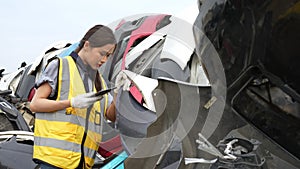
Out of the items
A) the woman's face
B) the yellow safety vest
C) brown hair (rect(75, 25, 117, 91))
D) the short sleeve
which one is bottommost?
the yellow safety vest

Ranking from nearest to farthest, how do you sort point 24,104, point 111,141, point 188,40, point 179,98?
point 179,98
point 188,40
point 111,141
point 24,104

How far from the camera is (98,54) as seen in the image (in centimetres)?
321

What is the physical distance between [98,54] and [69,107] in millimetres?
334

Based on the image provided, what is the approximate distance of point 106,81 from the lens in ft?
11.5

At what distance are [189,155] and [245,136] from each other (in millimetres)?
263

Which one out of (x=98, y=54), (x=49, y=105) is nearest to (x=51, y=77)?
(x=49, y=105)

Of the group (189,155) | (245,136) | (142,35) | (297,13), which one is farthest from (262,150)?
(142,35)

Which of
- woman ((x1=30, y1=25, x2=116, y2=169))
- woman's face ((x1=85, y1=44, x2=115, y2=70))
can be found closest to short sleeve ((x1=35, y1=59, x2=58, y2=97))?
woman ((x1=30, y1=25, x2=116, y2=169))

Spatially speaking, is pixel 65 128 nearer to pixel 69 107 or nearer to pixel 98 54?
pixel 69 107

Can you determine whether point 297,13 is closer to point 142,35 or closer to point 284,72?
point 284,72

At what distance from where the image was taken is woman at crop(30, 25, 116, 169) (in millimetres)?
3156

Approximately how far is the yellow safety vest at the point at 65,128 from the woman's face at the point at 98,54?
0.31 ft

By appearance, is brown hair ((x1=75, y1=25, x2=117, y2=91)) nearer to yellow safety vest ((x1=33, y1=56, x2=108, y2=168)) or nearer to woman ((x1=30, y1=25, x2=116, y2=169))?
woman ((x1=30, y1=25, x2=116, y2=169))

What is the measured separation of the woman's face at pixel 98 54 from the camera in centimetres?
320
